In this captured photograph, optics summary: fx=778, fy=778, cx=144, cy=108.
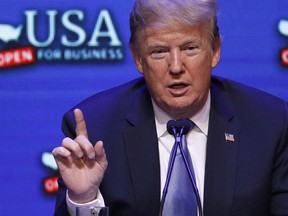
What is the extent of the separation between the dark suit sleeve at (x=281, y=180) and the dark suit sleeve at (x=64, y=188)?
1.79 ft

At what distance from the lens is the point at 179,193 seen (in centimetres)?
190

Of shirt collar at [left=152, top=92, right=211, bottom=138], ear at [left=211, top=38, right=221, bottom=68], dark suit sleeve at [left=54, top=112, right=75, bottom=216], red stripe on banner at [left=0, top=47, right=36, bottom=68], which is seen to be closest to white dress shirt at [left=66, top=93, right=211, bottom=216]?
shirt collar at [left=152, top=92, right=211, bottom=138]

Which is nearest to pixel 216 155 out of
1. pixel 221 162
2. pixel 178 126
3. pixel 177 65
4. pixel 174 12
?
pixel 221 162

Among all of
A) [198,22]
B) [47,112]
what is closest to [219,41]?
[198,22]

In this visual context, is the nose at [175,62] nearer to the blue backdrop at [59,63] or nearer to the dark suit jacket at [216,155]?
the dark suit jacket at [216,155]

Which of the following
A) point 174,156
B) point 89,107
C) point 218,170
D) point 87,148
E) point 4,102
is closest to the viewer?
point 87,148

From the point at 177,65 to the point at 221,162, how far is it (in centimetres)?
29

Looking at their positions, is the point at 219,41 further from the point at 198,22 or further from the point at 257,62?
the point at 257,62

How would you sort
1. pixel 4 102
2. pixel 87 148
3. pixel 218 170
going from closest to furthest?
pixel 87 148 → pixel 218 170 → pixel 4 102

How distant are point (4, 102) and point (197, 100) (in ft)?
2.47

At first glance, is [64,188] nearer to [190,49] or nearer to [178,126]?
[178,126]

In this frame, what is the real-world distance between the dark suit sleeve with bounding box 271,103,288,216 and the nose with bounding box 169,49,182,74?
364 millimetres

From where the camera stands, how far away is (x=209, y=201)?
2.00 metres

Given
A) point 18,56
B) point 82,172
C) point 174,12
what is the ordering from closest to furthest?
1. point 82,172
2. point 174,12
3. point 18,56
